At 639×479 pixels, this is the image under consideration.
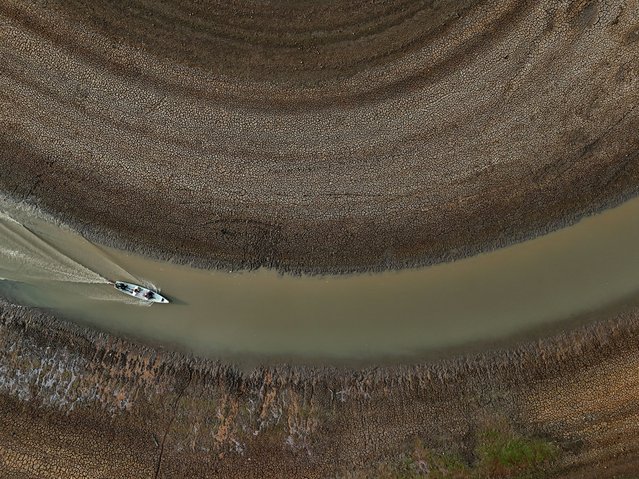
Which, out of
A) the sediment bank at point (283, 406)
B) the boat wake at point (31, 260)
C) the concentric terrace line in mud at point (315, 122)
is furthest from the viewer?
the boat wake at point (31, 260)

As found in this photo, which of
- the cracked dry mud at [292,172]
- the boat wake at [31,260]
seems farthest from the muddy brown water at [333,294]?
the cracked dry mud at [292,172]

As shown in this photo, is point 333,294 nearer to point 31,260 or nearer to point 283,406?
point 283,406

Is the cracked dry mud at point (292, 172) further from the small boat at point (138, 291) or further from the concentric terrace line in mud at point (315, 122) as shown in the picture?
the small boat at point (138, 291)

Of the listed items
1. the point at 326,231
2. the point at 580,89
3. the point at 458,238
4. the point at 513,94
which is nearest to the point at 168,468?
the point at 326,231

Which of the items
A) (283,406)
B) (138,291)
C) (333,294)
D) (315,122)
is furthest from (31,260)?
(315,122)

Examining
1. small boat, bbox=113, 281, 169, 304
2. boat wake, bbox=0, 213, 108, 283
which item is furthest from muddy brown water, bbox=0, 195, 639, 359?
small boat, bbox=113, 281, 169, 304

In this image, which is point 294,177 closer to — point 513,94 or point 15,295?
point 513,94
